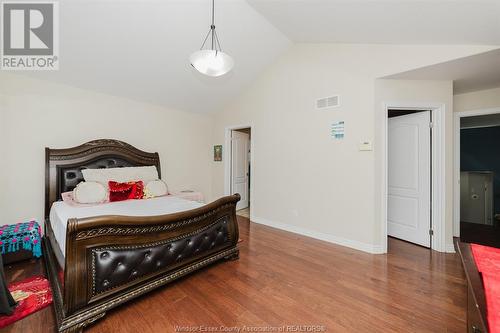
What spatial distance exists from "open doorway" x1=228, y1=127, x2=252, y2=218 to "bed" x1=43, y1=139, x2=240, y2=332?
7.76 feet

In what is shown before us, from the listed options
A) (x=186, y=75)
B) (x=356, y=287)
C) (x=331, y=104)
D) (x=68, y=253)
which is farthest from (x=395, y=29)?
(x=68, y=253)

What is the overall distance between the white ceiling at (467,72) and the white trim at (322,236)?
229cm

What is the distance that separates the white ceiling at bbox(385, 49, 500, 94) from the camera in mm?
2340

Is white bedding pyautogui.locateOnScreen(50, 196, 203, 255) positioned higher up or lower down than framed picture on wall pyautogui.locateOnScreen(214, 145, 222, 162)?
lower down

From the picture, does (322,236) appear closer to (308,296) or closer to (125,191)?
(308,296)

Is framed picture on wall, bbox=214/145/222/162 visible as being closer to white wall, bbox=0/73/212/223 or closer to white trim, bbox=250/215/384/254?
white wall, bbox=0/73/212/223

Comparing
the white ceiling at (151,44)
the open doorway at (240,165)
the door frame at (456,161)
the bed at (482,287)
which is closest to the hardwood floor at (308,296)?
the bed at (482,287)

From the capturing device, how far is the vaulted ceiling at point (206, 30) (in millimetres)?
1987

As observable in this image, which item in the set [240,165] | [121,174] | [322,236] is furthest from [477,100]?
[121,174]

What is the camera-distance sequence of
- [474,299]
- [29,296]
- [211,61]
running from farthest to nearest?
[211,61] < [29,296] < [474,299]

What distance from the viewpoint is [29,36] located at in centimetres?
256

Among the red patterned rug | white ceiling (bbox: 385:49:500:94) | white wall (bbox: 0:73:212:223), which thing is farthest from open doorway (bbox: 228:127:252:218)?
the red patterned rug

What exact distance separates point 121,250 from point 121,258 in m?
0.06

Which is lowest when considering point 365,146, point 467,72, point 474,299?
point 474,299
